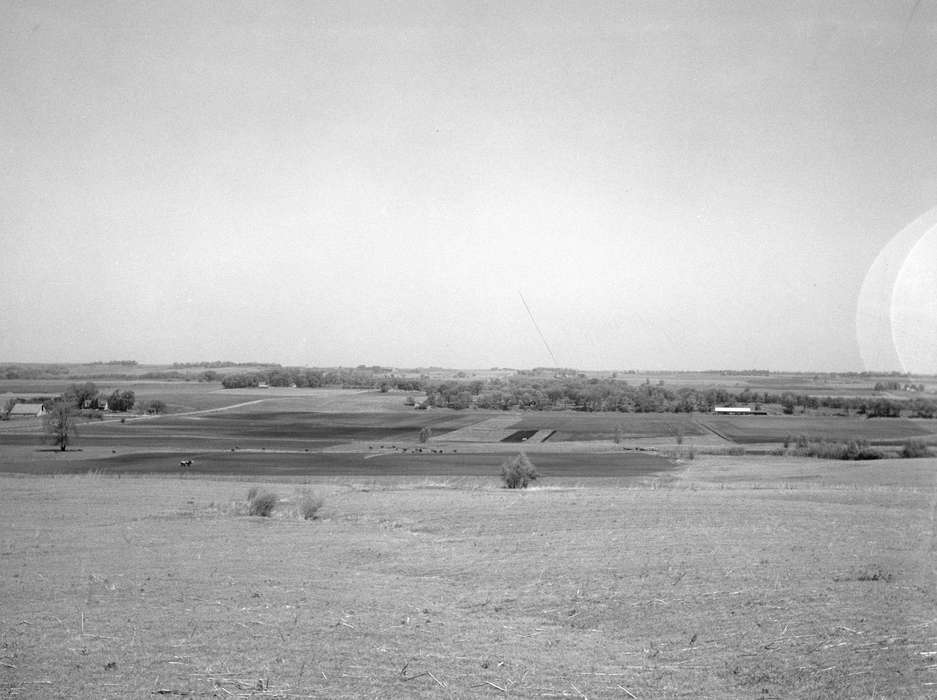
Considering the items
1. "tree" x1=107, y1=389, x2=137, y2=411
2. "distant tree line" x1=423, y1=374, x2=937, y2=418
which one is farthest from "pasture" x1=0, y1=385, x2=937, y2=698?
"distant tree line" x1=423, y1=374, x2=937, y2=418

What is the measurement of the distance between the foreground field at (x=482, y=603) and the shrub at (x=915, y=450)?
113 ft

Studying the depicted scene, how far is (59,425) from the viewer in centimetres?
6284

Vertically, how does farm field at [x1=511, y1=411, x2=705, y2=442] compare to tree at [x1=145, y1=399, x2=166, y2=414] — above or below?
below

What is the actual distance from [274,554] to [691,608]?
1116cm

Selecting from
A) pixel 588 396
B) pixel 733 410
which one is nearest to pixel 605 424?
pixel 588 396

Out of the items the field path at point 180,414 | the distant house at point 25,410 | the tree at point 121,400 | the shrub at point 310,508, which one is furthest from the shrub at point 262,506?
the tree at point 121,400

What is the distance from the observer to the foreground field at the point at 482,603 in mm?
10484

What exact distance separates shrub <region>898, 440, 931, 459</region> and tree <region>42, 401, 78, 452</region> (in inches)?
2675

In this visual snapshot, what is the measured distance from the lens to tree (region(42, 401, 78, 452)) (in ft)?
206

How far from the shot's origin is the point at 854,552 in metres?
18.5

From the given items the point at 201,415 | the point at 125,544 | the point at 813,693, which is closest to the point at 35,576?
the point at 125,544

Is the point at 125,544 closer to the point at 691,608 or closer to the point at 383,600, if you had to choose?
the point at 383,600

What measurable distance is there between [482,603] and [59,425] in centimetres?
5886

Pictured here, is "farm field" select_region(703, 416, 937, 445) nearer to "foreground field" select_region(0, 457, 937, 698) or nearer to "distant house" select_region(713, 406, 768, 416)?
"distant house" select_region(713, 406, 768, 416)
